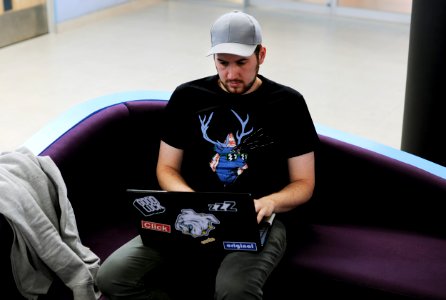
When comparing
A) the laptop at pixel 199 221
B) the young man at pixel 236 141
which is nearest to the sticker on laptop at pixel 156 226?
the laptop at pixel 199 221

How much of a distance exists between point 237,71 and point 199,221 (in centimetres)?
59

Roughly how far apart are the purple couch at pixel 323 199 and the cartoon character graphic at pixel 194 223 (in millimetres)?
367

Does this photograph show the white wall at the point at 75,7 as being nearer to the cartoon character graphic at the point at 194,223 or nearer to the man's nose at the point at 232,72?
the man's nose at the point at 232,72

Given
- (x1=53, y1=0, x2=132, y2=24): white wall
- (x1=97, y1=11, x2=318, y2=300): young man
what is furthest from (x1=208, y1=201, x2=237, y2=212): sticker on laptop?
(x1=53, y1=0, x2=132, y2=24): white wall

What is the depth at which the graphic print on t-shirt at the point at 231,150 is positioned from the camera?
288 centimetres

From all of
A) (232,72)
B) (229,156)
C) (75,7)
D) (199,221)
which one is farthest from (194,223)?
(75,7)

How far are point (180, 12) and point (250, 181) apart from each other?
5.94 meters

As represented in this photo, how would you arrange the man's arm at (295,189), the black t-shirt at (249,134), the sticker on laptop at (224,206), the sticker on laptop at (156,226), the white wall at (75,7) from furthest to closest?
the white wall at (75,7) → the black t-shirt at (249,134) → the man's arm at (295,189) → the sticker on laptop at (156,226) → the sticker on laptop at (224,206)

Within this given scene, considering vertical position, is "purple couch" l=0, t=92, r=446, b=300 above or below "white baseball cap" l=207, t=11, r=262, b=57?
below

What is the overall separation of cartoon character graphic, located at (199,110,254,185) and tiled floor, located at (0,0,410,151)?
2317mm

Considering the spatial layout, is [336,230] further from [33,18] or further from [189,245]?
[33,18]

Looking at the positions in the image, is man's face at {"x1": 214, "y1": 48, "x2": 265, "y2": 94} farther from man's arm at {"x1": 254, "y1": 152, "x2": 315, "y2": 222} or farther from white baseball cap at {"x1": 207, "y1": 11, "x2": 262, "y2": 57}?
man's arm at {"x1": 254, "y1": 152, "x2": 315, "y2": 222}

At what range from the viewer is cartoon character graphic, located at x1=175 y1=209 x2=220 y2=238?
2.57 meters

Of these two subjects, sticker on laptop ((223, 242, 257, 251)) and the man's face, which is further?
the man's face
